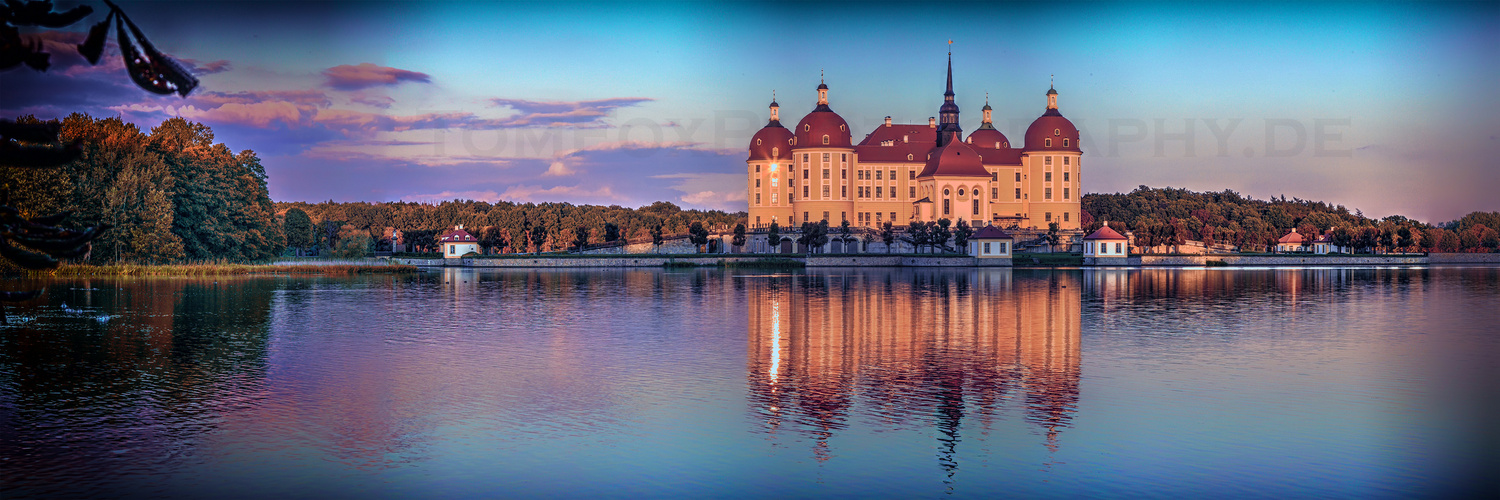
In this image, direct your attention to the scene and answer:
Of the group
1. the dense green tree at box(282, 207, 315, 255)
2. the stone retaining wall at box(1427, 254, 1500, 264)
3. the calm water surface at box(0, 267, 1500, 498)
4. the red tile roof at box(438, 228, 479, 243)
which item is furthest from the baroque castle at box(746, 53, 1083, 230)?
the calm water surface at box(0, 267, 1500, 498)

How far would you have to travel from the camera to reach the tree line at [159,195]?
181ft

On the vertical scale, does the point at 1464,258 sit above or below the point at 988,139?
below

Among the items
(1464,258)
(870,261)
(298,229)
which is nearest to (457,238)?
(298,229)

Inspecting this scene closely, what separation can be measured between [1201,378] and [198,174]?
196ft

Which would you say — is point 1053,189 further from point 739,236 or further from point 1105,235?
point 739,236

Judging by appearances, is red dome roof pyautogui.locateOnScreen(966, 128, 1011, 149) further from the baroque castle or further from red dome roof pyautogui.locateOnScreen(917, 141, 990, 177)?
red dome roof pyautogui.locateOnScreen(917, 141, 990, 177)

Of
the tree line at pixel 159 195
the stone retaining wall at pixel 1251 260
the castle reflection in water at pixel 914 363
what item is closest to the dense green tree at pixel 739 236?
the stone retaining wall at pixel 1251 260

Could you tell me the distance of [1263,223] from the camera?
462 feet

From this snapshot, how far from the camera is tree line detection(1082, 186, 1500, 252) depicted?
4624 inches

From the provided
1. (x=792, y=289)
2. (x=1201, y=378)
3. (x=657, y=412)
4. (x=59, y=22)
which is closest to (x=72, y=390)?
(x=657, y=412)

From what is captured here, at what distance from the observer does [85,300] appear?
128ft

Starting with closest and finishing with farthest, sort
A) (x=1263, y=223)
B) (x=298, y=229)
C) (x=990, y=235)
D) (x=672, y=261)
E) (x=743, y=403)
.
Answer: (x=743, y=403) < (x=990, y=235) < (x=672, y=261) < (x=298, y=229) < (x=1263, y=223)

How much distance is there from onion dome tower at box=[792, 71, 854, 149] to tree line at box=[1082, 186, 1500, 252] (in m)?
33.4

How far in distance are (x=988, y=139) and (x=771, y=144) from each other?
23.3 meters
